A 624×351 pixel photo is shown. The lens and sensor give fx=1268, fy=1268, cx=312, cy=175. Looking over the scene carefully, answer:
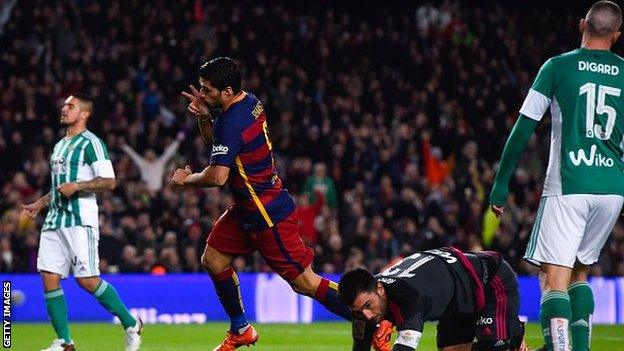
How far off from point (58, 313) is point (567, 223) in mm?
5135

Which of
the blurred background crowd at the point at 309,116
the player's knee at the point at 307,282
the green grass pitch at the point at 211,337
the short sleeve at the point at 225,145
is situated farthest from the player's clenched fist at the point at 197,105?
the blurred background crowd at the point at 309,116

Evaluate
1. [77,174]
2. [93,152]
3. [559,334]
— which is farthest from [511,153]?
[77,174]

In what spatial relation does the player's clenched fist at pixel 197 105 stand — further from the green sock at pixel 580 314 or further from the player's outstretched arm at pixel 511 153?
the green sock at pixel 580 314

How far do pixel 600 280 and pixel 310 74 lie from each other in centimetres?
837

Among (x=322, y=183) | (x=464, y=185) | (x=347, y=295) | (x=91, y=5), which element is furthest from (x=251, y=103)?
(x=91, y=5)

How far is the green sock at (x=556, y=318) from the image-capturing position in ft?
26.7

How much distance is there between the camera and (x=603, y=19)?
27.5 feet

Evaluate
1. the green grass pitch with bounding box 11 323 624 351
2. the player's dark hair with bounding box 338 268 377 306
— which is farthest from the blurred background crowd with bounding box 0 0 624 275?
the player's dark hair with bounding box 338 268 377 306

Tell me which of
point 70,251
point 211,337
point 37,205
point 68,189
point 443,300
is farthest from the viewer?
point 211,337

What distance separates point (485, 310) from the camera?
8.77 metres

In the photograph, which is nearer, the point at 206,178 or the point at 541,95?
the point at 541,95

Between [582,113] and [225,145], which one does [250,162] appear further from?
[582,113]

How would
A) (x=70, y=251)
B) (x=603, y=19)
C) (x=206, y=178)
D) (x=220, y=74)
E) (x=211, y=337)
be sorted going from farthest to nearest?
1. (x=211, y=337)
2. (x=70, y=251)
3. (x=220, y=74)
4. (x=206, y=178)
5. (x=603, y=19)

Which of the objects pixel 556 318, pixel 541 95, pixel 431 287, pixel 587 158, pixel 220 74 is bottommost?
pixel 556 318
